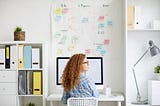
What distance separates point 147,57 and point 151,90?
51 cm

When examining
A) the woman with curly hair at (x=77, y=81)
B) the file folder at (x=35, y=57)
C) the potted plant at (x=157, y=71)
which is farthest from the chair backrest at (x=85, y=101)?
the potted plant at (x=157, y=71)

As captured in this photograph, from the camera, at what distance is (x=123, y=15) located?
3.88 metres

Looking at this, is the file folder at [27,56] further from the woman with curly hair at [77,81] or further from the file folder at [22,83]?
the woman with curly hair at [77,81]

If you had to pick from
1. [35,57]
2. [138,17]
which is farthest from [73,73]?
[138,17]

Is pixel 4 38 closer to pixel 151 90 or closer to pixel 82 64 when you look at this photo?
pixel 82 64

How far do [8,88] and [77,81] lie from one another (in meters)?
1.13

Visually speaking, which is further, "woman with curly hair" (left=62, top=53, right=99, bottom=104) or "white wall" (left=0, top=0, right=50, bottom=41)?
"white wall" (left=0, top=0, right=50, bottom=41)

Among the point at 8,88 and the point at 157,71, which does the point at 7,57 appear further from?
the point at 157,71

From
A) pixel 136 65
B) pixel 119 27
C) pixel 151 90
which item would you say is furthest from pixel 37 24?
pixel 151 90

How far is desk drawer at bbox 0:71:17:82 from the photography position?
3.70 m

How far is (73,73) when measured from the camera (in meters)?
3.08

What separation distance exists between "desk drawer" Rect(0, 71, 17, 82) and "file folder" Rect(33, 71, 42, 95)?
28 cm

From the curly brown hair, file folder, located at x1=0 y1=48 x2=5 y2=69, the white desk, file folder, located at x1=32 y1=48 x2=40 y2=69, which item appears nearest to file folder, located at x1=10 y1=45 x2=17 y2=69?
file folder, located at x1=0 y1=48 x2=5 y2=69

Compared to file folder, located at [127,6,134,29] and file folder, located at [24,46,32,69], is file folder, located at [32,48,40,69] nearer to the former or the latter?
file folder, located at [24,46,32,69]
